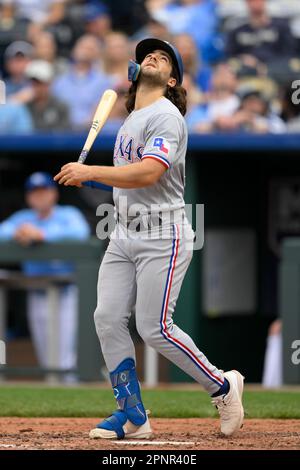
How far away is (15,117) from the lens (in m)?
10.1

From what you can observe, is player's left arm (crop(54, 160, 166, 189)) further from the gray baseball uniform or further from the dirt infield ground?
→ the dirt infield ground

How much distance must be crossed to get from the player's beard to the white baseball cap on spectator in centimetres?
562

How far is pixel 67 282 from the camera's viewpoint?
343 inches

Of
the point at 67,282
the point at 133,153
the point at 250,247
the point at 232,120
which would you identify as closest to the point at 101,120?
the point at 133,153

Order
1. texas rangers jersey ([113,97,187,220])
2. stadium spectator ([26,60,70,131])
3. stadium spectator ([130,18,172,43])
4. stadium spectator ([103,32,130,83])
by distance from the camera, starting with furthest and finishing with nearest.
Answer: stadium spectator ([130,18,172,43]) < stadium spectator ([103,32,130,83]) < stadium spectator ([26,60,70,131]) < texas rangers jersey ([113,97,187,220])

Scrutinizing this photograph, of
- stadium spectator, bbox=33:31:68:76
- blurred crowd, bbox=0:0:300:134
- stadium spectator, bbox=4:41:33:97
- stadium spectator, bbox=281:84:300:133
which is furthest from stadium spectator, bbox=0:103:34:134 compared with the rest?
stadium spectator, bbox=281:84:300:133

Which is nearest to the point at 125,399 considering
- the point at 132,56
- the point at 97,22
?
the point at 132,56

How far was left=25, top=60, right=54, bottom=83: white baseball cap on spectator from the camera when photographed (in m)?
10.3

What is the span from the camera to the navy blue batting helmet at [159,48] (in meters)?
4.84

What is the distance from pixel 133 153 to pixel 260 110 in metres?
4.96

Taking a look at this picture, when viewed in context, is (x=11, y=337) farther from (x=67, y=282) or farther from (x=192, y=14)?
(x=192, y=14)

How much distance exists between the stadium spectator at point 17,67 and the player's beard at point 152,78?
6.13 metres

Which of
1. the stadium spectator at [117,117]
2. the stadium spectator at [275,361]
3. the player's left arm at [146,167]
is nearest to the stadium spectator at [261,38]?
the stadium spectator at [117,117]

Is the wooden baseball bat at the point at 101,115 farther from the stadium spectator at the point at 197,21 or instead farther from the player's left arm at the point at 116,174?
the stadium spectator at the point at 197,21
